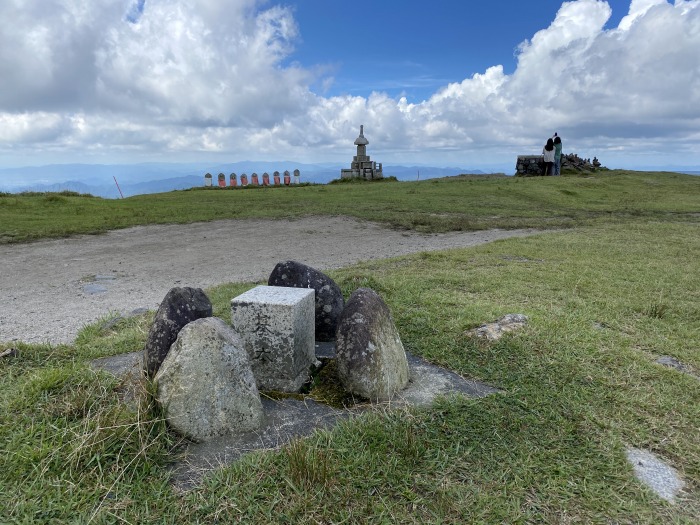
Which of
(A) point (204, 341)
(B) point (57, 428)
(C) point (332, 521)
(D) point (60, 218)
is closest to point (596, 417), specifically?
(C) point (332, 521)

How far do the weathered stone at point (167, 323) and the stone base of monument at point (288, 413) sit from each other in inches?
7.8

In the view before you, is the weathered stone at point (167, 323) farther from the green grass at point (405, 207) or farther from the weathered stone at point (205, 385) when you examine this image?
the green grass at point (405, 207)

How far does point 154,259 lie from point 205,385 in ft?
23.6

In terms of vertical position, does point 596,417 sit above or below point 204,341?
below

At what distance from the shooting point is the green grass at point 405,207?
1408cm

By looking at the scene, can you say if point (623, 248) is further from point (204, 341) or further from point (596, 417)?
point (204, 341)

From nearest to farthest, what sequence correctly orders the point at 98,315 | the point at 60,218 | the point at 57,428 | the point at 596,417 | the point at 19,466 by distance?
1. the point at 19,466
2. the point at 57,428
3. the point at 596,417
4. the point at 98,315
5. the point at 60,218

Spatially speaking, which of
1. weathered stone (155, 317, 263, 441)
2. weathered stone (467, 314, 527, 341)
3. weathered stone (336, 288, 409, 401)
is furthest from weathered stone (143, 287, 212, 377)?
weathered stone (467, 314, 527, 341)

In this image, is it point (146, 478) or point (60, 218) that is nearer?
point (146, 478)

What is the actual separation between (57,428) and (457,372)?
2954mm

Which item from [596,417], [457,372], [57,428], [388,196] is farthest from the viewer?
[388,196]

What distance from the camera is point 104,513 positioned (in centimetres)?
257

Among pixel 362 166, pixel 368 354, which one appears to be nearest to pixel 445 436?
pixel 368 354

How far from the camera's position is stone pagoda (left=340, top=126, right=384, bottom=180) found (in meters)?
35.7
